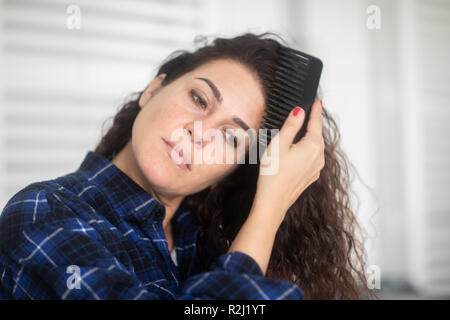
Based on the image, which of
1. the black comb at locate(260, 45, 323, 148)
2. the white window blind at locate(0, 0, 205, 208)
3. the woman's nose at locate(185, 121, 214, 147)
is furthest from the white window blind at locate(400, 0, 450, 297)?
the woman's nose at locate(185, 121, 214, 147)

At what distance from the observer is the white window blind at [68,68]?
90 centimetres

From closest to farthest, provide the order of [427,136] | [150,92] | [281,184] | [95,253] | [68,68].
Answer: [95,253]
[281,184]
[150,92]
[68,68]
[427,136]

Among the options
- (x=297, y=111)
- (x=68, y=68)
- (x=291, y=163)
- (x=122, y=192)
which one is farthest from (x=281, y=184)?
(x=68, y=68)

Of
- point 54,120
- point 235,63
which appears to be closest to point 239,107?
point 235,63

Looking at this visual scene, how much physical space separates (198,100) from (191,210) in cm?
32

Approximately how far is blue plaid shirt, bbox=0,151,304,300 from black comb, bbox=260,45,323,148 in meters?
0.28

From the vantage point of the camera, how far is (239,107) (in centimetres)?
67

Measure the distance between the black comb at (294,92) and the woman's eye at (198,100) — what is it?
12 centimetres

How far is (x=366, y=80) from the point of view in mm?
1168

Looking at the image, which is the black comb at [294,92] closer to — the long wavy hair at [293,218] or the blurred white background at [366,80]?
the long wavy hair at [293,218]

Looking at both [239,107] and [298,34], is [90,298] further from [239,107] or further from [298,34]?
[298,34]

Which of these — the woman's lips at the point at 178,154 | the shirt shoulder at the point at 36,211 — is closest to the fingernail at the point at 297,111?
the woman's lips at the point at 178,154

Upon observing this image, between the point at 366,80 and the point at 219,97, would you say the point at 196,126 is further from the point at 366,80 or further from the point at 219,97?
the point at 366,80
